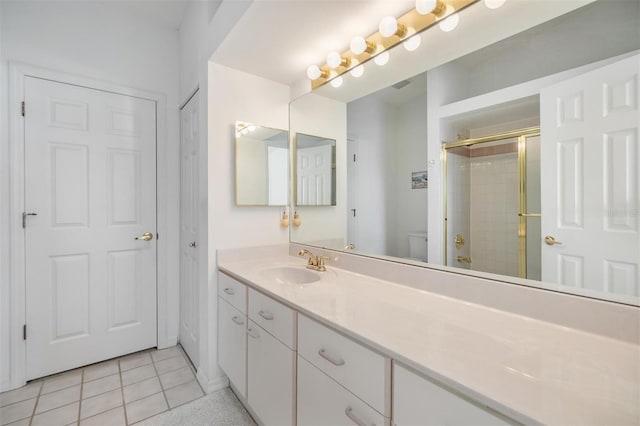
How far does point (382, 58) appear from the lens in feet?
4.69

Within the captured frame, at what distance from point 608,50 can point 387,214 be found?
37.5 inches

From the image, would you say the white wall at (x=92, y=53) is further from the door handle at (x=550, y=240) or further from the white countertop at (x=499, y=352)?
the door handle at (x=550, y=240)

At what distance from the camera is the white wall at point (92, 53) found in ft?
5.72

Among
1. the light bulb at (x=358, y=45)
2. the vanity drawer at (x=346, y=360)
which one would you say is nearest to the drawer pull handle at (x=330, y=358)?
the vanity drawer at (x=346, y=360)

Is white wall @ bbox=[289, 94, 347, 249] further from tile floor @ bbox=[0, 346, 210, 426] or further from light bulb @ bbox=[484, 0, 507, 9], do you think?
tile floor @ bbox=[0, 346, 210, 426]

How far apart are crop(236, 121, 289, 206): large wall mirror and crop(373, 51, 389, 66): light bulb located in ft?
2.81

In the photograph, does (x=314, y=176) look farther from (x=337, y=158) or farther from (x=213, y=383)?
(x=213, y=383)

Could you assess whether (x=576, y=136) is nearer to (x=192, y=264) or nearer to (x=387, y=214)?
(x=387, y=214)

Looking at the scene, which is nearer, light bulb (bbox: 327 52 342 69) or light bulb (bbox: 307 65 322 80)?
light bulb (bbox: 327 52 342 69)

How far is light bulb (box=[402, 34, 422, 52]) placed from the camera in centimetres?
125

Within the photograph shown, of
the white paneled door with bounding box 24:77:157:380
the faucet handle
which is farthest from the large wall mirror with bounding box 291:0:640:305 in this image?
the white paneled door with bounding box 24:77:157:380

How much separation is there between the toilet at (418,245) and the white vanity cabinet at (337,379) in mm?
592

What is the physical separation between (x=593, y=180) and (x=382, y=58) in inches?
41.5

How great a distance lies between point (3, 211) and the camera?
1730mm
